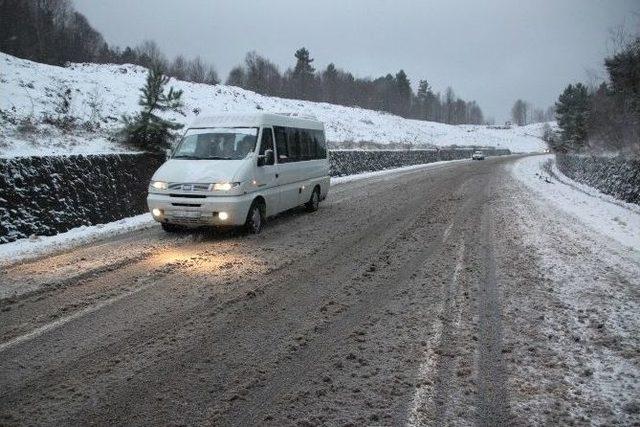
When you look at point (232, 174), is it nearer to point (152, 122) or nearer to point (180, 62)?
point (152, 122)

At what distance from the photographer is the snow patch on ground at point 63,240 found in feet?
25.6

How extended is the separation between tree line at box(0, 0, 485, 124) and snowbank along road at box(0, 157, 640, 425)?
8.56 meters

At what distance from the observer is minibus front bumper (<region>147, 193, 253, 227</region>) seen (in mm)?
8516

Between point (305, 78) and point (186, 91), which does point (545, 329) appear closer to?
point (186, 91)

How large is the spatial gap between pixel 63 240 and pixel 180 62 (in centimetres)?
7835

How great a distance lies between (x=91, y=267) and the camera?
6879mm

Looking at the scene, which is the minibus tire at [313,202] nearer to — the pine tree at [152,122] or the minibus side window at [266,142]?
the minibus side window at [266,142]

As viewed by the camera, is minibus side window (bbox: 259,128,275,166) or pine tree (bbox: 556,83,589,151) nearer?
minibus side window (bbox: 259,128,275,166)

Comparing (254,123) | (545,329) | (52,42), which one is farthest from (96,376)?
(52,42)

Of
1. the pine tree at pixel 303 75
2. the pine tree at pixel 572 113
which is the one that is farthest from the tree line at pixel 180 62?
the pine tree at pixel 572 113

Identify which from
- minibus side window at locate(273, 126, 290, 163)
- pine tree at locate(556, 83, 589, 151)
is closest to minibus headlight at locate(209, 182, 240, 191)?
minibus side window at locate(273, 126, 290, 163)

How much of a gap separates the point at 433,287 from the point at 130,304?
3.68 metres

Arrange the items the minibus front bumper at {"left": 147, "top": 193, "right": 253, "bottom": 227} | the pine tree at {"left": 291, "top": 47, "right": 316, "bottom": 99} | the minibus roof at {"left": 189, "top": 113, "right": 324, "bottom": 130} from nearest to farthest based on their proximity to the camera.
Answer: the minibus front bumper at {"left": 147, "top": 193, "right": 253, "bottom": 227} < the minibus roof at {"left": 189, "top": 113, "right": 324, "bottom": 130} < the pine tree at {"left": 291, "top": 47, "right": 316, "bottom": 99}

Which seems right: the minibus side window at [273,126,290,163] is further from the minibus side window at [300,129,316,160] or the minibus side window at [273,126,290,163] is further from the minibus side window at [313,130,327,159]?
the minibus side window at [313,130,327,159]
